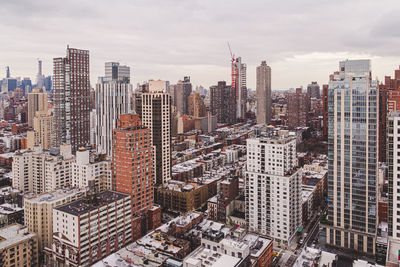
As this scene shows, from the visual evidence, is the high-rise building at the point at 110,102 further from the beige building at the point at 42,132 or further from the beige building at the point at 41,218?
the beige building at the point at 41,218

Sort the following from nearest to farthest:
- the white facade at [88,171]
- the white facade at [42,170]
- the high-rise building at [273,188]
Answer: the high-rise building at [273,188]
the white facade at [88,171]
the white facade at [42,170]

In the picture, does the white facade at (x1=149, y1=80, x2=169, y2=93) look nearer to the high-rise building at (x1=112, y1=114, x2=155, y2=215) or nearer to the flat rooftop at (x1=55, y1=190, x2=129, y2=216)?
the high-rise building at (x1=112, y1=114, x2=155, y2=215)

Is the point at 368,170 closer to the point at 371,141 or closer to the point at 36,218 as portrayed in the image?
the point at 371,141

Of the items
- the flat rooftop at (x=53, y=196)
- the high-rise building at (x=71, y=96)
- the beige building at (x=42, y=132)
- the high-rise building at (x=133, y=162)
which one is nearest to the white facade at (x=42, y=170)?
the flat rooftop at (x=53, y=196)

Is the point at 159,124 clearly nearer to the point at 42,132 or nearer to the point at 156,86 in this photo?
the point at 156,86

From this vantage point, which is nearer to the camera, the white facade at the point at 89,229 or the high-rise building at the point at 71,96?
the white facade at the point at 89,229

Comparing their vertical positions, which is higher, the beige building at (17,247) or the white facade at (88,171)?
the white facade at (88,171)

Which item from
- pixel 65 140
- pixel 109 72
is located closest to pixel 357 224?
pixel 109 72
